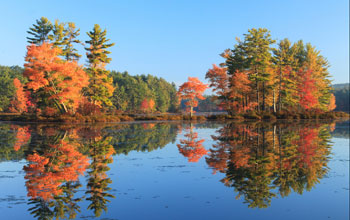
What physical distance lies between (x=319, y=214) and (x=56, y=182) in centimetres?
727

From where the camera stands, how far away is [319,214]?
610cm

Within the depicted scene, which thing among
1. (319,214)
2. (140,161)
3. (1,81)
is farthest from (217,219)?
(1,81)

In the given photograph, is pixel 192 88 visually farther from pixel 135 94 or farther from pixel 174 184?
pixel 135 94

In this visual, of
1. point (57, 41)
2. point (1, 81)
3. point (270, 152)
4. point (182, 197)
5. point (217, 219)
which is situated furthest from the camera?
point (1, 81)

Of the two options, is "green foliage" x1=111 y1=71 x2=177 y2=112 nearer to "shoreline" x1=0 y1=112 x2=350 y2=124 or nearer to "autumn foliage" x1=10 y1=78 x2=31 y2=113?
"autumn foliage" x1=10 y1=78 x2=31 y2=113

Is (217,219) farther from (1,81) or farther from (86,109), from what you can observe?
(1,81)

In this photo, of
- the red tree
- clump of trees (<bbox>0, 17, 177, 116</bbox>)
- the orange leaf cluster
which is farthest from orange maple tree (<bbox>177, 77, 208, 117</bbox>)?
the red tree

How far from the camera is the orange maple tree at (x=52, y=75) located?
36344mm

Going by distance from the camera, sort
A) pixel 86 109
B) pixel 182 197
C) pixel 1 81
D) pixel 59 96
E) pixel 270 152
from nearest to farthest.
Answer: pixel 182 197 < pixel 270 152 < pixel 59 96 < pixel 86 109 < pixel 1 81

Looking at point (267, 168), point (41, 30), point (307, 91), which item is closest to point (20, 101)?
point (41, 30)

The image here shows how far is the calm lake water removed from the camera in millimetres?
6301

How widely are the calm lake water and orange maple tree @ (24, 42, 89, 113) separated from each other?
969 inches

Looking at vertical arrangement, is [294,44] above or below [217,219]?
above

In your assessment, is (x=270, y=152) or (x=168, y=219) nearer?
(x=168, y=219)
